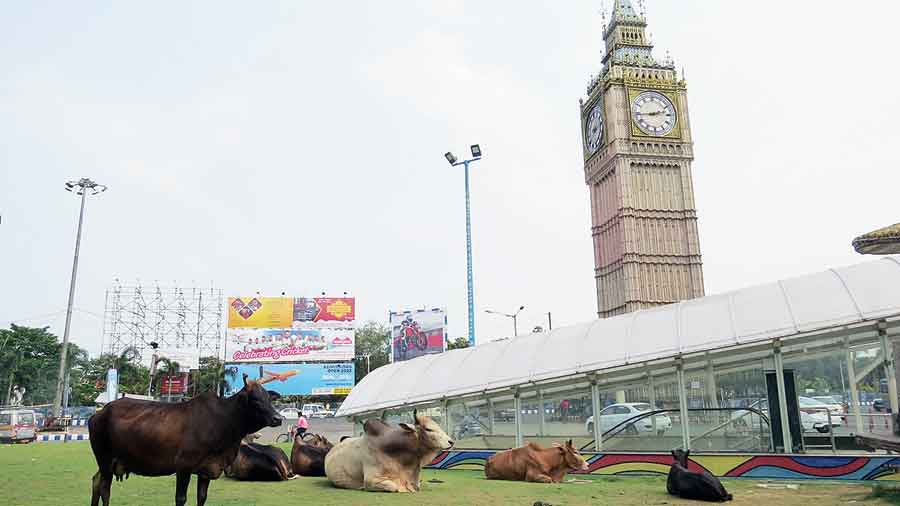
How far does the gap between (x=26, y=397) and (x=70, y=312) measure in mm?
69648

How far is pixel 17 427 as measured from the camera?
3014 cm

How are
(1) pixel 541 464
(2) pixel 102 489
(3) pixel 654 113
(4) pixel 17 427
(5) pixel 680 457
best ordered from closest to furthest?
(2) pixel 102 489 < (5) pixel 680 457 < (1) pixel 541 464 < (4) pixel 17 427 < (3) pixel 654 113

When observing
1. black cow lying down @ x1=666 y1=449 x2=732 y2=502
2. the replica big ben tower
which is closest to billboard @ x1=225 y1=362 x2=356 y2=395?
the replica big ben tower

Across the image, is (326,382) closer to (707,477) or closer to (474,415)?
(474,415)

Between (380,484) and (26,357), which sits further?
(26,357)

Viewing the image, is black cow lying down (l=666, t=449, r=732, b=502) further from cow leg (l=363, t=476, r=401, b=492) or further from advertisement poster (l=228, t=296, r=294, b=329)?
advertisement poster (l=228, t=296, r=294, b=329)

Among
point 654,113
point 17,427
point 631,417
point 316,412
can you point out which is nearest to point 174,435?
point 631,417

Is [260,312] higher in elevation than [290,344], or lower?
higher

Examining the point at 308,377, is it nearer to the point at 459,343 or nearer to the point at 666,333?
the point at 459,343

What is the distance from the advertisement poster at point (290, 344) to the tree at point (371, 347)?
26.5 m

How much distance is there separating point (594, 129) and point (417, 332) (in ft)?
139

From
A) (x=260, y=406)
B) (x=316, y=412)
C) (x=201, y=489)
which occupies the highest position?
(x=260, y=406)

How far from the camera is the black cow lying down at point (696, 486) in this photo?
927 centimetres

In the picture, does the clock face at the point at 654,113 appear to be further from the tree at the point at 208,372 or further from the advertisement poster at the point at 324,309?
the tree at the point at 208,372
